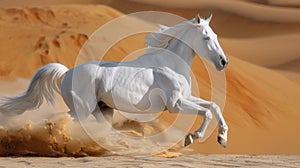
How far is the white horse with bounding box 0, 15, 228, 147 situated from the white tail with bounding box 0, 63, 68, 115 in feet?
0.04

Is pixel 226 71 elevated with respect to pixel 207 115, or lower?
elevated

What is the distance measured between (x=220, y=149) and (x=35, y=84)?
6.24 meters

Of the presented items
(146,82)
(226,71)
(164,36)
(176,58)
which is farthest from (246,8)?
(146,82)

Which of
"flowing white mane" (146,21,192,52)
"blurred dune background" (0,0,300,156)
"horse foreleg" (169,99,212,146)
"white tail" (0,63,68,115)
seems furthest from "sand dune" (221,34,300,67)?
"horse foreleg" (169,99,212,146)

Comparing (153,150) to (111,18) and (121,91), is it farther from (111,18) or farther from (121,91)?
(111,18)

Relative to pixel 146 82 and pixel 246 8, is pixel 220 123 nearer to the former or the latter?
pixel 146 82

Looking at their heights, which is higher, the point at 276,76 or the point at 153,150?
the point at 276,76

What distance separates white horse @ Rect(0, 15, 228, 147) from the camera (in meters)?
7.65

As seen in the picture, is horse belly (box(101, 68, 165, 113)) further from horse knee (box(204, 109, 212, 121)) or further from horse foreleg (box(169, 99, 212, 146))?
horse knee (box(204, 109, 212, 121))

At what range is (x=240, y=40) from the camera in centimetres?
2669

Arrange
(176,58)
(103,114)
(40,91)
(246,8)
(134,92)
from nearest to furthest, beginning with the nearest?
(134,92), (176,58), (103,114), (40,91), (246,8)

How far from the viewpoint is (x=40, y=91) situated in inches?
322

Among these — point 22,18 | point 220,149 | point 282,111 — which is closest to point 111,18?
A: point 22,18

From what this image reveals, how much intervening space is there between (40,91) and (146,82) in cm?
148
